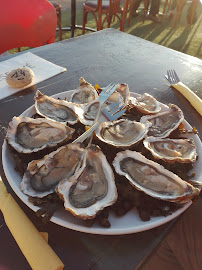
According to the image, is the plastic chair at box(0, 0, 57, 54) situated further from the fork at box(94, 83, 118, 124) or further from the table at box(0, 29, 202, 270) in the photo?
the fork at box(94, 83, 118, 124)

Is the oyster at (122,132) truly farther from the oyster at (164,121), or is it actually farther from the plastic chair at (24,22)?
the plastic chair at (24,22)

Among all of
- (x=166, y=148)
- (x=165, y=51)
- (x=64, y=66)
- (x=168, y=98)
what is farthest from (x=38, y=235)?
(x=165, y=51)

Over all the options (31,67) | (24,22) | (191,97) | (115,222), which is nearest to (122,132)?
(115,222)

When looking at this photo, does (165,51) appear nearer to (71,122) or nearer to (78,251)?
(71,122)

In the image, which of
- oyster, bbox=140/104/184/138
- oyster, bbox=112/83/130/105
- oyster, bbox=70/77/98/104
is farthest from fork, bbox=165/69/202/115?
oyster, bbox=70/77/98/104

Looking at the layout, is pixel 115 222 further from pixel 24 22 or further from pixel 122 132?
pixel 24 22

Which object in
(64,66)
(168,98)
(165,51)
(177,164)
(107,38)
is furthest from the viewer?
(107,38)
